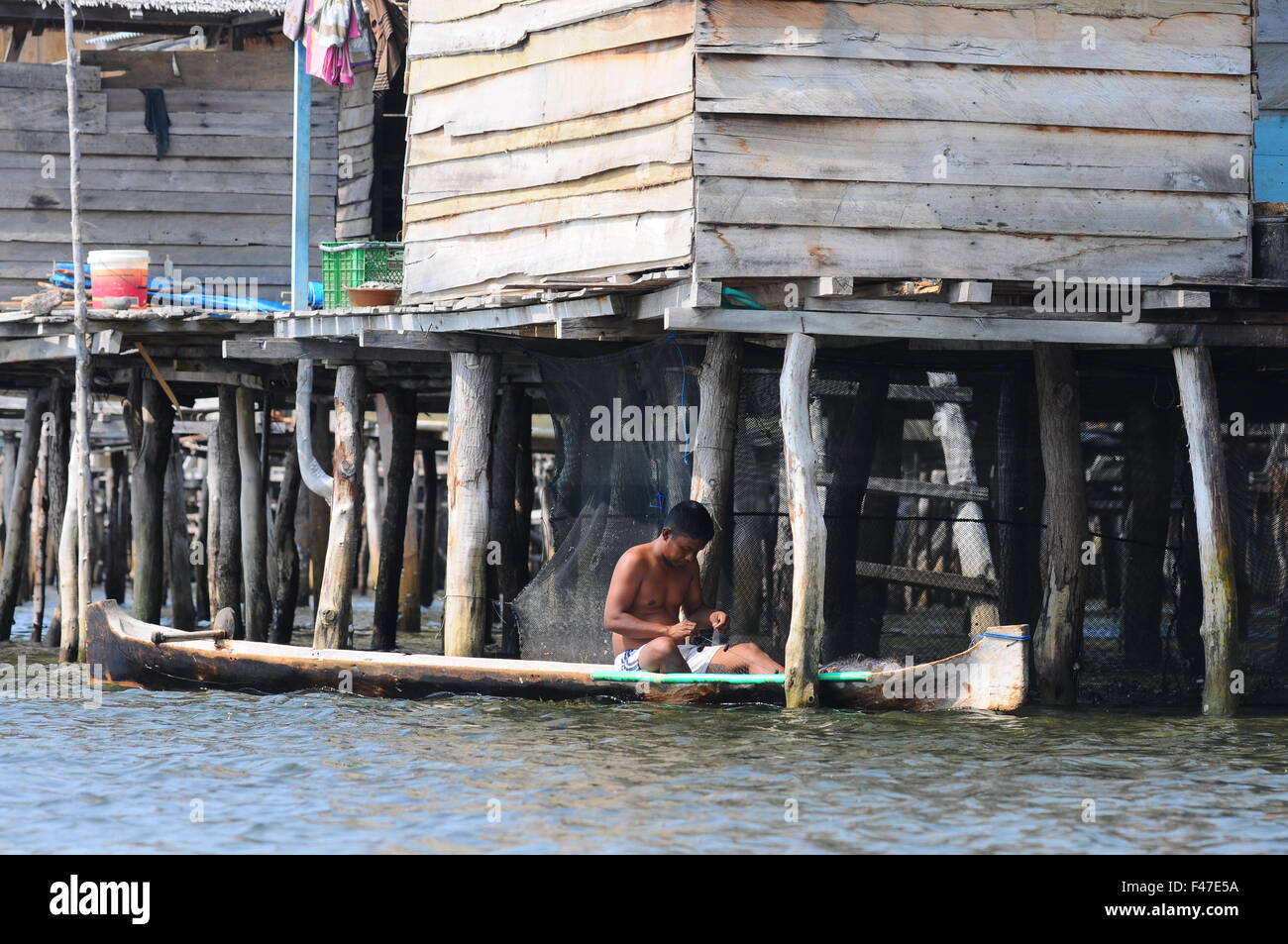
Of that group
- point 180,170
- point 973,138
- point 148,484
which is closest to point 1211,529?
point 973,138

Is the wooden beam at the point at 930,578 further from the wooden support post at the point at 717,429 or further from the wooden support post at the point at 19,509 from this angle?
the wooden support post at the point at 19,509

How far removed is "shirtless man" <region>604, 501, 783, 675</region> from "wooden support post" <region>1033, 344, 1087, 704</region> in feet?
6.74

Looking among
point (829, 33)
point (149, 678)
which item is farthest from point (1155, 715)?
point (149, 678)

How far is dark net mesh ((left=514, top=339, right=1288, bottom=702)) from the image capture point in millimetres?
11922

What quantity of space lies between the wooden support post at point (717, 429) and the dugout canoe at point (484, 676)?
1.34m

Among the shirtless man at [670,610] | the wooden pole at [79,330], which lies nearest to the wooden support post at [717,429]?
the shirtless man at [670,610]

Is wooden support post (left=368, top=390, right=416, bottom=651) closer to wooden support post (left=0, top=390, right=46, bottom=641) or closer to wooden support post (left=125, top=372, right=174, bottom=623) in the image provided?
wooden support post (left=125, top=372, right=174, bottom=623)

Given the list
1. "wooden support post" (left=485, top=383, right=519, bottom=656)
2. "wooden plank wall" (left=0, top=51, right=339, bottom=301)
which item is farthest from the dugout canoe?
"wooden plank wall" (left=0, top=51, right=339, bottom=301)

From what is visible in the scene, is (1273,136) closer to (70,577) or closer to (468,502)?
(468,502)

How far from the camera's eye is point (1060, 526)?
12.1 meters

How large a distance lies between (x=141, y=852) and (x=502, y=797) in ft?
5.70

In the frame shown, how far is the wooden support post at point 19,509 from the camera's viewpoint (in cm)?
1744

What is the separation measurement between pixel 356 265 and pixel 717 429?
11.0ft

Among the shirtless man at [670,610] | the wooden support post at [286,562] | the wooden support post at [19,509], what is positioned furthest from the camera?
the wooden support post at [19,509]
